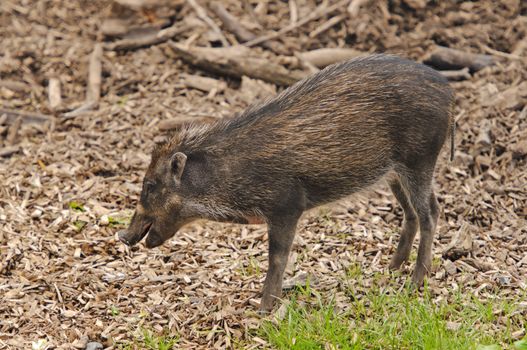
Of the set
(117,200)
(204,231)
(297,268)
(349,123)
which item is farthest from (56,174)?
(349,123)

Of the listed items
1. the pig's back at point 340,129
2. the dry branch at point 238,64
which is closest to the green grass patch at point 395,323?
the pig's back at point 340,129

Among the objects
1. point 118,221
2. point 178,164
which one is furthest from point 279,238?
point 118,221

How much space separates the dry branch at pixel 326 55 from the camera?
1001 centimetres

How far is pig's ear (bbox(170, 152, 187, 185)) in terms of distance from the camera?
611 centimetres

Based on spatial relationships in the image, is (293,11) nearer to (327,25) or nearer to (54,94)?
(327,25)

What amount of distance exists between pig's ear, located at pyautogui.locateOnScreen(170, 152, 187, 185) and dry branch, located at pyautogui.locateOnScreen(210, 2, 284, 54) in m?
4.30

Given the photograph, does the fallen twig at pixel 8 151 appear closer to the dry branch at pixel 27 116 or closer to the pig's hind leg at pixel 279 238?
the dry branch at pixel 27 116

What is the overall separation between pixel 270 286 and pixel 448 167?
2.89 meters

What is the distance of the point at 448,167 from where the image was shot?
8.34 metres

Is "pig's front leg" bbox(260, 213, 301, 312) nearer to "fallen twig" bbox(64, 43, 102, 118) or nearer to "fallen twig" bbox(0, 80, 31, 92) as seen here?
"fallen twig" bbox(64, 43, 102, 118)

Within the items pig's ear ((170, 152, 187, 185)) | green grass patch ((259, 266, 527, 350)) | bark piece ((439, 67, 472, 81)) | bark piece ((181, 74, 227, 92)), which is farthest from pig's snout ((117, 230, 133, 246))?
bark piece ((439, 67, 472, 81))

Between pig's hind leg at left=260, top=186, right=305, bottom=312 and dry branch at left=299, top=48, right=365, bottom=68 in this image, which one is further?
dry branch at left=299, top=48, right=365, bottom=68

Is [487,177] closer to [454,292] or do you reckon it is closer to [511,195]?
[511,195]

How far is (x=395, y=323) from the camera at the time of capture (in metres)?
5.62
